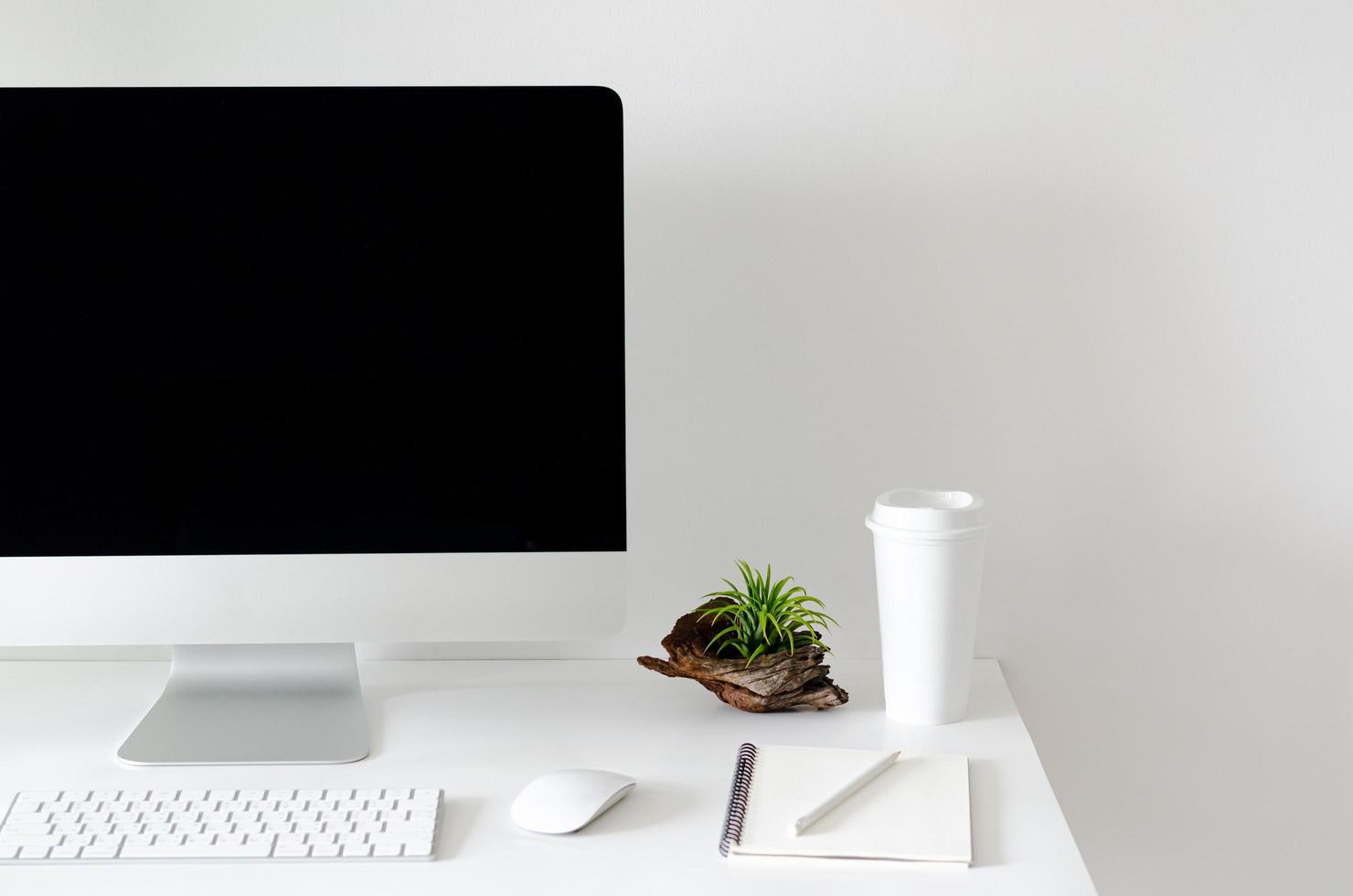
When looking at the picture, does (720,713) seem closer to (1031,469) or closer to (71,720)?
(1031,469)

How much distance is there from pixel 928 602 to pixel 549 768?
373 millimetres

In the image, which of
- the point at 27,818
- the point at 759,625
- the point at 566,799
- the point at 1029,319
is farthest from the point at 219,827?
the point at 1029,319

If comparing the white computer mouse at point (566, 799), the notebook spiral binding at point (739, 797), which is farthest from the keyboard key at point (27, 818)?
the notebook spiral binding at point (739, 797)

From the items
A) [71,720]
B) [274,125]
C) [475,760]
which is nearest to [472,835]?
[475,760]

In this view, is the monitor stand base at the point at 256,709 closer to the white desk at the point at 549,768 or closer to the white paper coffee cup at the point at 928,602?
the white desk at the point at 549,768

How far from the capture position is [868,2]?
119cm

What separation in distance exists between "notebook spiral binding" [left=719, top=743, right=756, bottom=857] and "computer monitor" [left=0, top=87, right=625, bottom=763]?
6.9 inches

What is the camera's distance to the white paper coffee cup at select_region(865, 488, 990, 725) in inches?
40.2

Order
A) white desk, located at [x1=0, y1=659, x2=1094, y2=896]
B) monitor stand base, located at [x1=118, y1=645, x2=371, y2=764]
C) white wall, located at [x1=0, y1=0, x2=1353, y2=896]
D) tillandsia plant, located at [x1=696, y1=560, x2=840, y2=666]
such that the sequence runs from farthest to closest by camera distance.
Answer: white wall, located at [x1=0, y1=0, x2=1353, y2=896], tillandsia plant, located at [x1=696, y1=560, x2=840, y2=666], monitor stand base, located at [x1=118, y1=645, x2=371, y2=764], white desk, located at [x1=0, y1=659, x2=1094, y2=896]

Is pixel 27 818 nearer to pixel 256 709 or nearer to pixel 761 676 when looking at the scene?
pixel 256 709

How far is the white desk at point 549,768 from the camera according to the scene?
781mm

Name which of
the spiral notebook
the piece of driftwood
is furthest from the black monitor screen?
the spiral notebook

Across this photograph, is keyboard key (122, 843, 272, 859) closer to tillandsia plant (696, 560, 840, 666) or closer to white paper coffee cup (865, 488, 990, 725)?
tillandsia plant (696, 560, 840, 666)

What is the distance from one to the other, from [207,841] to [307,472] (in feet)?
1.07
